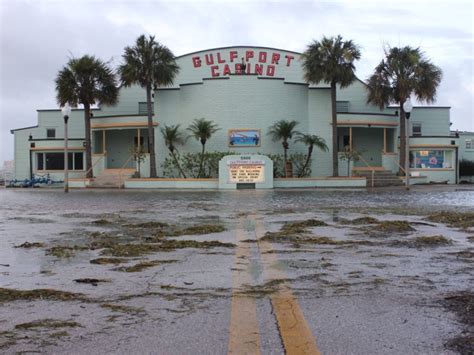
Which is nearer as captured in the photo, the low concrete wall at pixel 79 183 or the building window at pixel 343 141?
the low concrete wall at pixel 79 183

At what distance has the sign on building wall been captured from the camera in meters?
33.3

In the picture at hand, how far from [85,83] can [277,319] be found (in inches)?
1438

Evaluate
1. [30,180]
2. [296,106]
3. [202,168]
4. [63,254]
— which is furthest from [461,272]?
[30,180]

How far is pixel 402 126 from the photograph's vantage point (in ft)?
130

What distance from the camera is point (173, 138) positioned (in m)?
39.0

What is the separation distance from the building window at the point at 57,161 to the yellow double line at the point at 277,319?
39.7 meters

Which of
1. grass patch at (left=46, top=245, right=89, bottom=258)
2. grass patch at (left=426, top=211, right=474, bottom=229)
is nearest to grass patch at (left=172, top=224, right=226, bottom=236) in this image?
grass patch at (left=46, top=245, right=89, bottom=258)

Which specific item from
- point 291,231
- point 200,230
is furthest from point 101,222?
point 291,231

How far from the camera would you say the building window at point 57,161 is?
43.8m

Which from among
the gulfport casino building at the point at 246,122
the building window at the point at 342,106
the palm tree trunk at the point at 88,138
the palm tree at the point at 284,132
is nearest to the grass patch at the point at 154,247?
the palm tree at the point at 284,132

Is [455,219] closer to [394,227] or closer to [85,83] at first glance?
[394,227]

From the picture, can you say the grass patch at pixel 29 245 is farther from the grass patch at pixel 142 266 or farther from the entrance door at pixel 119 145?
the entrance door at pixel 119 145

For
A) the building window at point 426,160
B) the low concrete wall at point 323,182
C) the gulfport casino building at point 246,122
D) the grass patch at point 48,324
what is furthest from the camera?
the building window at point 426,160

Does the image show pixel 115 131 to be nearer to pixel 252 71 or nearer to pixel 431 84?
pixel 252 71
